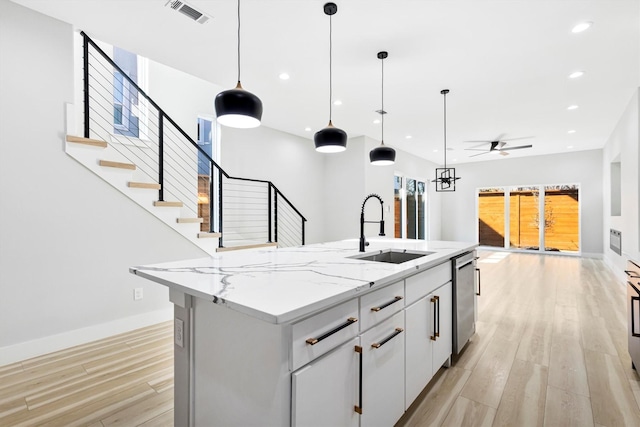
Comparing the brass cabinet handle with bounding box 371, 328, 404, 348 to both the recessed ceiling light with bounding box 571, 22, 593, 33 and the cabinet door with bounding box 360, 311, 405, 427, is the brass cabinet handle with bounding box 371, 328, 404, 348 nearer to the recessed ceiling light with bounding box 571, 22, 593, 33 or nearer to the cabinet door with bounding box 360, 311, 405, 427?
the cabinet door with bounding box 360, 311, 405, 427

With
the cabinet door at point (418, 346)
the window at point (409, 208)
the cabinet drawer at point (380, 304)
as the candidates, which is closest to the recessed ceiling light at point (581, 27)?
the cabinet door at point (418, 346)

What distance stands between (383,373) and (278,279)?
2.31ft

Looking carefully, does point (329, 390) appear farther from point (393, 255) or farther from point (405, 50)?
point (405, 50)

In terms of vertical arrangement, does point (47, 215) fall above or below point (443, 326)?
above

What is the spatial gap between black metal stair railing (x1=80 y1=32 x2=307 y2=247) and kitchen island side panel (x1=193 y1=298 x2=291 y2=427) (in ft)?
8.62

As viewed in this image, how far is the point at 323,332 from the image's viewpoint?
1.18 meters

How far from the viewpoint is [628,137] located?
16.1 feet

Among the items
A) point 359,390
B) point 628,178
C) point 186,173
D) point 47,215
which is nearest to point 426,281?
point 359,390

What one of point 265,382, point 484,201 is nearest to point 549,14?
point 265,382

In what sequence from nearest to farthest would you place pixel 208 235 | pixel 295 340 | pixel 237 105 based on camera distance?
pixel 295 340, pixel 237 105, pixel 208 235

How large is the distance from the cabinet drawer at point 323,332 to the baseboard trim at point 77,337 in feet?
9.22

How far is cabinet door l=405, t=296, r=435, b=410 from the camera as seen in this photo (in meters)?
1.80

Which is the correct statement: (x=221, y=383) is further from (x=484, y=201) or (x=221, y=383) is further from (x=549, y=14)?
(x=484, y=201)

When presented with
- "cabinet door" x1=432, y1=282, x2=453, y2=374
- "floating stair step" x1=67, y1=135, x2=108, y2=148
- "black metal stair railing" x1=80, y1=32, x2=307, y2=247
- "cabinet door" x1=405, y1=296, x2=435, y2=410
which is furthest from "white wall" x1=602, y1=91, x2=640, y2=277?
"floating stair step" x1=67, y1=135, x2=108, y2=148
